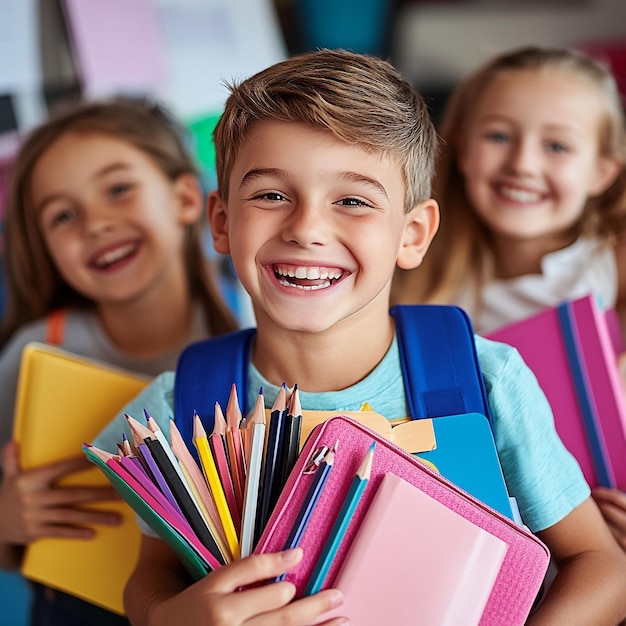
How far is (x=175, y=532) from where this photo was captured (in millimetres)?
735

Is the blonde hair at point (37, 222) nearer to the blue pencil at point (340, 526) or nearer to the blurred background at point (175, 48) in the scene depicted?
the blurred background at point (175, 48)

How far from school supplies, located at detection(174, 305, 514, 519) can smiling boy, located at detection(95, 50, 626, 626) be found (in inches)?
0.9

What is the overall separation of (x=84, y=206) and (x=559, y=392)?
0.78 metres

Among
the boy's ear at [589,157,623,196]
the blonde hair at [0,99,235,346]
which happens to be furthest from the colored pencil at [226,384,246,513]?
the boy's ear at [589,157,623,196]

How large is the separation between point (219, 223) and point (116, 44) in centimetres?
142

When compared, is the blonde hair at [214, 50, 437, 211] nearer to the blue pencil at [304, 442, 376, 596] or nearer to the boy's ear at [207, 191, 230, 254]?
the boy's ear at [207, 191, 230, 254]

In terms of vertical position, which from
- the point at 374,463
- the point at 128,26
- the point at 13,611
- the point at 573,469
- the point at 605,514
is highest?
the point at 128,26

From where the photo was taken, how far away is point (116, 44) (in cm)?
214

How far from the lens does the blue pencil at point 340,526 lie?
0.71 metres

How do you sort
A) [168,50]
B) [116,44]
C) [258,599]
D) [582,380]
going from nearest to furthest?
[258,599] < [582,380] < [116,44] < [168,50]

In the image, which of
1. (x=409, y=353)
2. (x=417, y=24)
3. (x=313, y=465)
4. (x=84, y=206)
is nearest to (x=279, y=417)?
(x=313, y=465)

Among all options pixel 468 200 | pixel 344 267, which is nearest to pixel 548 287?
pixel 468 200

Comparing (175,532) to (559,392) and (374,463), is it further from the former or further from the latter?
(559,392)

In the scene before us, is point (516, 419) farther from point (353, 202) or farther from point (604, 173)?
point (604, 173)
